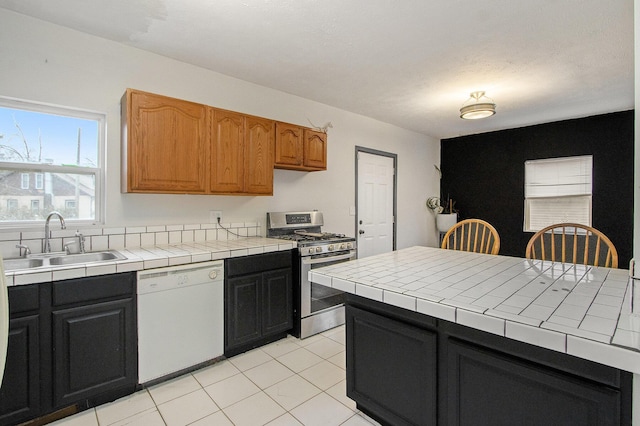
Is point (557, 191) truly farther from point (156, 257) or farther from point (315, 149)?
point (156, 257)

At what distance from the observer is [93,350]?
1871mm

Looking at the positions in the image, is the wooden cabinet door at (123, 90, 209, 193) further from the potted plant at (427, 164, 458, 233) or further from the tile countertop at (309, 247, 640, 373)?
the potted plant at (427, 164, 458, 233)

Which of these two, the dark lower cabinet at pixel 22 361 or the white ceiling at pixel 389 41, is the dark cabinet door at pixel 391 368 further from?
the white ceiling at pixel 389 41

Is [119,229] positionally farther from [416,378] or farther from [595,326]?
[595,326]

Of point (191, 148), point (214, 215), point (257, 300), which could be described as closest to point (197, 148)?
point (191, 148)

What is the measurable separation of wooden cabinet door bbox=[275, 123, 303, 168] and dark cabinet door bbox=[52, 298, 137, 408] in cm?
183

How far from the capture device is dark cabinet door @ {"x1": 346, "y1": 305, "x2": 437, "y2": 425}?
4.56ft

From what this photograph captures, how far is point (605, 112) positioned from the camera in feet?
14.0

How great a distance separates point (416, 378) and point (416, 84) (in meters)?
2.89

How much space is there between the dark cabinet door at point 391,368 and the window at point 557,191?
453 centimetres

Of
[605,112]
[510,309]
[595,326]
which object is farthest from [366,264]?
[605,112]

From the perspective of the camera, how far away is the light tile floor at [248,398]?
5.99 ft

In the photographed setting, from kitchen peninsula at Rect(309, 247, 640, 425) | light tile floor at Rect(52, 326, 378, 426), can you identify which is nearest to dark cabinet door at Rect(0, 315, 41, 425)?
light tile floor at Rect(52, 326, 378, 426)

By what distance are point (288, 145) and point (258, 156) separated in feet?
1.31
